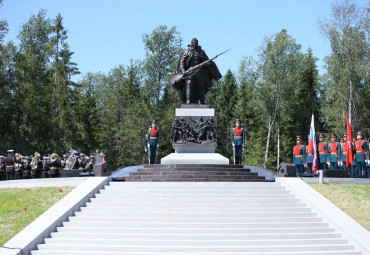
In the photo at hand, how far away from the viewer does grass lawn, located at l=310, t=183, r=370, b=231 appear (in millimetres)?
10594

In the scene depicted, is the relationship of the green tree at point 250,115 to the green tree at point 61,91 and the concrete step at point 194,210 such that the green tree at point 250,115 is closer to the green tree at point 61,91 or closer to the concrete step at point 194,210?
the green tree at point 61,91

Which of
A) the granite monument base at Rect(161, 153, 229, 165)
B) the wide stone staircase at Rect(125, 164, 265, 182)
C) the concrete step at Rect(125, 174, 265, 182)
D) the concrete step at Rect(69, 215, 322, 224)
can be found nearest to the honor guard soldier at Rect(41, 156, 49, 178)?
the granite monument base at Rect(161, 153, 229, 165)

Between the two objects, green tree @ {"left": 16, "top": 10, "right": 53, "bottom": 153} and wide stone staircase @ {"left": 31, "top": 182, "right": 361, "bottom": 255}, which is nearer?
wide stone staircase @ {"left": 31, "top": 182, "right": 361, "bottom": 255}

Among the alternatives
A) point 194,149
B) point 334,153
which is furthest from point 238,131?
point 334,153

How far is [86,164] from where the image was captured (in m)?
18.4

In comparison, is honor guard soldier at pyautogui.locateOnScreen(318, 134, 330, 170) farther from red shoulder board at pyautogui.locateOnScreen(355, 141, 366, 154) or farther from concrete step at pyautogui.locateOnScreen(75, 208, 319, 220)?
concrete step at pyautogui.locateOnScreen(75, 208, 319, 220)

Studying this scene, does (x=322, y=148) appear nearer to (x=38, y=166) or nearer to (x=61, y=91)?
(x=38, y=166)

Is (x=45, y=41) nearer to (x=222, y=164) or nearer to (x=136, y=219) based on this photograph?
(x=222, y=164)

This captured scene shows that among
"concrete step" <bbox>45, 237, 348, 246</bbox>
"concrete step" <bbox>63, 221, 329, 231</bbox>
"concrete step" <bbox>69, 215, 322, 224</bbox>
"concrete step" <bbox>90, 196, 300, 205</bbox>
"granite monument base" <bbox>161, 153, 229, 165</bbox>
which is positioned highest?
"granite monument base" <bbox>161, 153, 229, 165</bbox>

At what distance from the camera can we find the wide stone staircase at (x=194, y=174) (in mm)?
13211

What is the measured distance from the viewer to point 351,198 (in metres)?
11.7

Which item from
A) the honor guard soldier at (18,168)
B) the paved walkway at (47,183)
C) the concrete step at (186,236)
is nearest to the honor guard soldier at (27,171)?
the honor guard soldier at (18,168)

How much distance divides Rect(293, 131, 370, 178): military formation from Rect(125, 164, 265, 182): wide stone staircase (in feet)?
9.45

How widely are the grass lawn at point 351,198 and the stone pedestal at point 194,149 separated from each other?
Result: 3.77m
